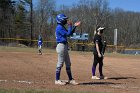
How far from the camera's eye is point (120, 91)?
1049 centimetres

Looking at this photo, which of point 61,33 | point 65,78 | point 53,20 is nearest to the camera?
point 61,33

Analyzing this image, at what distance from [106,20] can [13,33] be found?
90.3 ft

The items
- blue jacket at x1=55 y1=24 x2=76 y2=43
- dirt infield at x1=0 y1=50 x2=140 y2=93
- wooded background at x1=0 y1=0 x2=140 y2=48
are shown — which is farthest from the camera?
wooded background at x1=0 y1=0 x2=140 y2=48

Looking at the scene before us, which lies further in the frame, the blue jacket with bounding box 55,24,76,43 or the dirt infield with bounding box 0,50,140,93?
the blue jacket with bounding box 55,24,76,43

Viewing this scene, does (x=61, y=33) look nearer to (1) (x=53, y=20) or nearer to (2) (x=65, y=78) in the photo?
(2) (x=65, y=78)

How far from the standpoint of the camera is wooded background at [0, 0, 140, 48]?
263ft

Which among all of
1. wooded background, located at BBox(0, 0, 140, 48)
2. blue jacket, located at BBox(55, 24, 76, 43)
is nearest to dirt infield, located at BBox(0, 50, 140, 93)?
blue jacket, located at BBox(55, 24, 76, 43)

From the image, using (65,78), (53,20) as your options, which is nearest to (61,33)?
(65,78)

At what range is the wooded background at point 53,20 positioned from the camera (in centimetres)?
8013

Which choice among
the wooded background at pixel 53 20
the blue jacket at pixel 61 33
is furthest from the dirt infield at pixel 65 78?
the wooded background at pixel 53 20

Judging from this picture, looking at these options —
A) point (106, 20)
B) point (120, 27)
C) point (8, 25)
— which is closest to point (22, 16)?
point (8, 25)

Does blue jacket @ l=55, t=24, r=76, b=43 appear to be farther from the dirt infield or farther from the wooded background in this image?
the wooded background

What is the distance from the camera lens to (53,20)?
91938 mm

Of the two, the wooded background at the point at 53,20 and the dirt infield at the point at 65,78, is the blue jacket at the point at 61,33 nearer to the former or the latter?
the dirt infield at the point at 65,78
